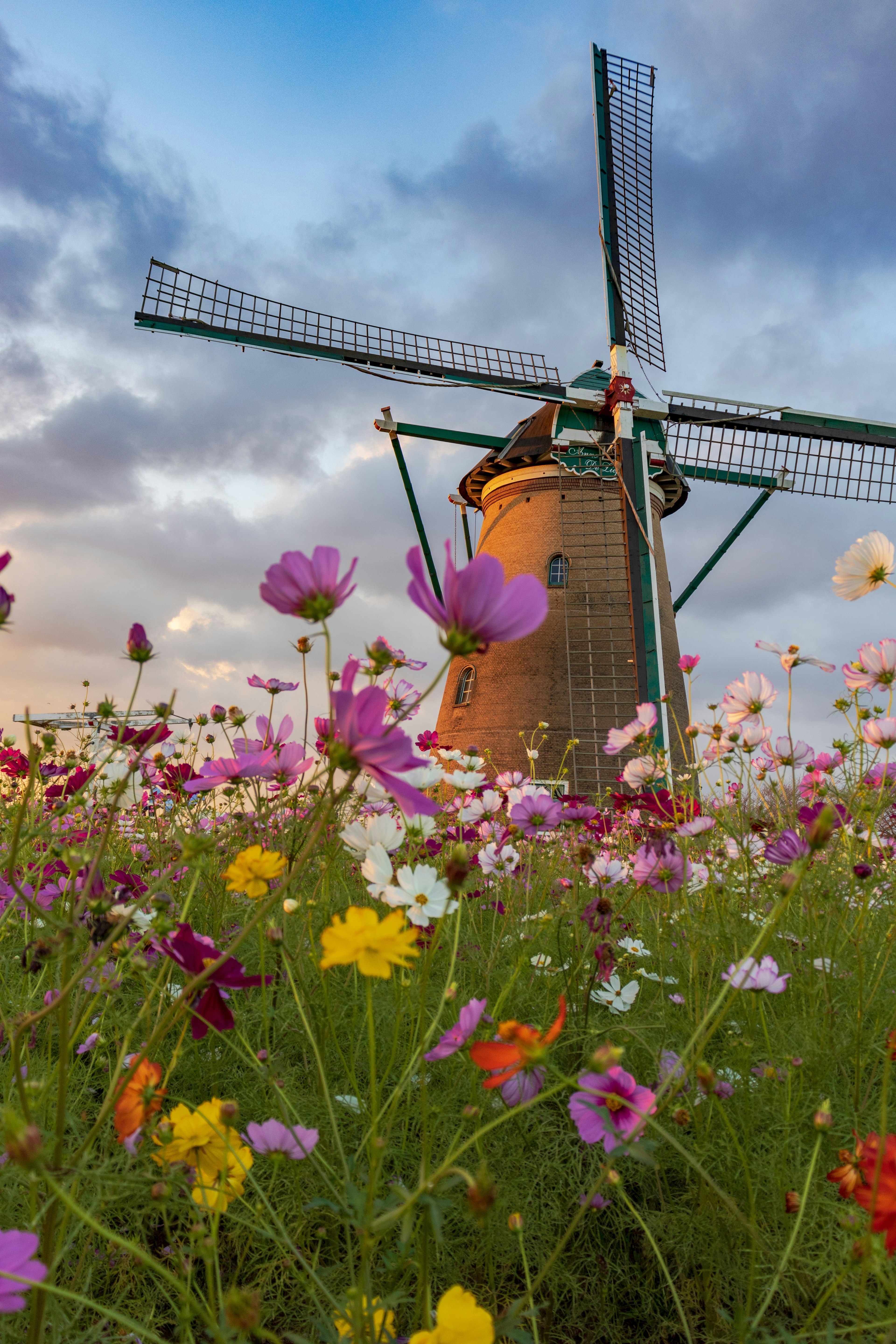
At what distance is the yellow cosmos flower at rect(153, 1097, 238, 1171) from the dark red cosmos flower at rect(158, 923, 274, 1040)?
9cm

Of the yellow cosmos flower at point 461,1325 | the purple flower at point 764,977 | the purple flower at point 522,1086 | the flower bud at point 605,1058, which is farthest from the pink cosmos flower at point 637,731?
the yellow cosmos flower at point 461,1325

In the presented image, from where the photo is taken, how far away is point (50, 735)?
1.25 m

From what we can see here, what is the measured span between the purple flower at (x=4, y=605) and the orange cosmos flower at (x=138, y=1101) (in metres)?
0.49

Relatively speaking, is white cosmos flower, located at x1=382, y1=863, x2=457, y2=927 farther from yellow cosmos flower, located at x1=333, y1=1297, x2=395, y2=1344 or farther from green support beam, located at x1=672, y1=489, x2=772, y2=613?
green support beam, located at x1=672, y1=489, x2=772, y2=613

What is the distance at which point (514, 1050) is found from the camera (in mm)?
666

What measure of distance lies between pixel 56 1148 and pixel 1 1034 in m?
1.05

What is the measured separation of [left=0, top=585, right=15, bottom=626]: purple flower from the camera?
2.30ft

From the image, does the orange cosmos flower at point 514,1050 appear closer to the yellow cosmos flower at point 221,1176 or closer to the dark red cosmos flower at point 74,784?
the yellow cosmos flower at point 221,1176

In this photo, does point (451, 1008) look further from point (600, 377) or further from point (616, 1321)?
→ point (600, 377)

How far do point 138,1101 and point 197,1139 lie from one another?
81mm

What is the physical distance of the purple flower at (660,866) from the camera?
1.49 m

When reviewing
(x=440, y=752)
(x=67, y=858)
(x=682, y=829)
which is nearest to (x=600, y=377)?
(x=440, y=752)

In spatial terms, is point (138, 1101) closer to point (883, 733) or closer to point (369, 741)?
point (369, 741)

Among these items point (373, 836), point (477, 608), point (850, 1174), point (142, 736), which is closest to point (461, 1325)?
point (850, 1174)
